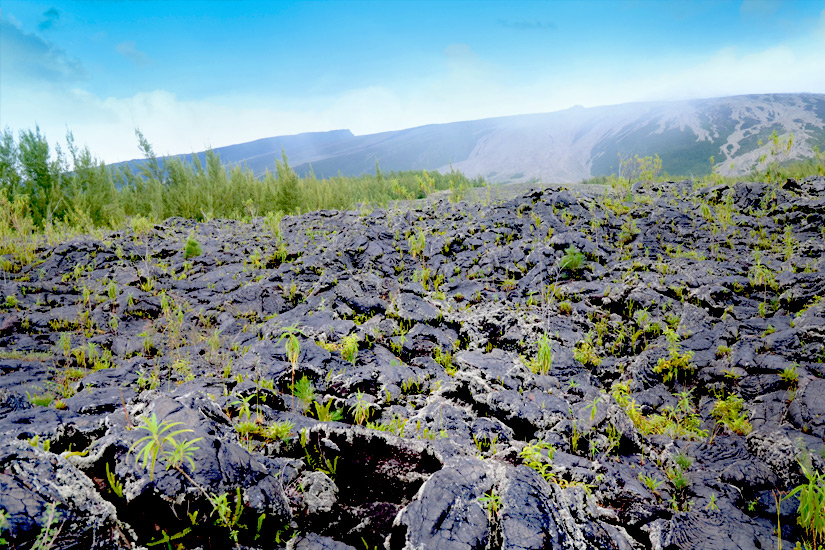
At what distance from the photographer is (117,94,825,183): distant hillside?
265 feet

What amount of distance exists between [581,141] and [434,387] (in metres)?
128

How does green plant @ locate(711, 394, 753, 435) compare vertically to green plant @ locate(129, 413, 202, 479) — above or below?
below

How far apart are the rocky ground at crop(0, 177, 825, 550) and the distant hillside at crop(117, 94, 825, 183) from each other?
6675 centimetres

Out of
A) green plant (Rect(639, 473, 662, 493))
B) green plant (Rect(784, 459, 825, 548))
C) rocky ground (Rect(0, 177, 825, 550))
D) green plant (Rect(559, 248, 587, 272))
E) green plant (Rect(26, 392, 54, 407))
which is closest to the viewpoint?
rocky ground (Rect(0, 177, 825, 550))

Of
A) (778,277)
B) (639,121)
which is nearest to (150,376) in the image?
(778,277)

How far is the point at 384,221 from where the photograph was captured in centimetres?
938

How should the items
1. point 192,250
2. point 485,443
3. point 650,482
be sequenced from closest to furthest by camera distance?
point 650,482
point 485,443
point 192,250

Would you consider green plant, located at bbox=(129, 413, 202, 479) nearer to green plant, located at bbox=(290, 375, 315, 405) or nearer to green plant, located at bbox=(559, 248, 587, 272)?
green plant, located at bbox=(290, 375, 315, 405)

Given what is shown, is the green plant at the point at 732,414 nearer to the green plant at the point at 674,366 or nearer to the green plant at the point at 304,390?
the green plant at the point at 674,366

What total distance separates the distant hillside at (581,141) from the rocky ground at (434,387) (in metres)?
66.7

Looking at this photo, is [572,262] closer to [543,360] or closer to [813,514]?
[543,360]

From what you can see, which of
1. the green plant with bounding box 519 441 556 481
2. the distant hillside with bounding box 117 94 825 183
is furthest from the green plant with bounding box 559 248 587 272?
the distant hillside with bounding box 117 94 825 183

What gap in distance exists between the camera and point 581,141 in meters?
112

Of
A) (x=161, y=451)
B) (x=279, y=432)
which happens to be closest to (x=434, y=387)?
(x=279, y=432)
